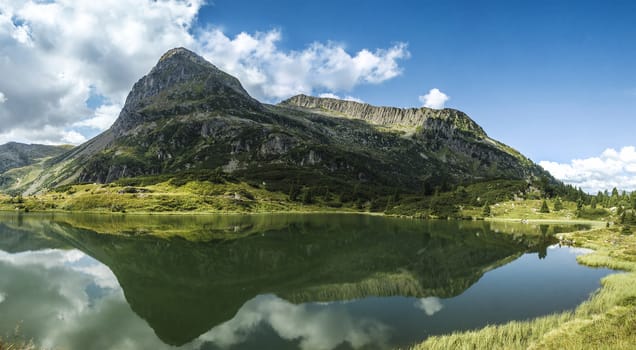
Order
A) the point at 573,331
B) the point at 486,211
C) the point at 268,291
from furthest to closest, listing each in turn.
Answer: the point at 486,211 < the point at 268,291 < the point at 573,331

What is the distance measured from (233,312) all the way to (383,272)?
2783cm

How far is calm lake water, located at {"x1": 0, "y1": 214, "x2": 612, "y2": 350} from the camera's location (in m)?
29.5

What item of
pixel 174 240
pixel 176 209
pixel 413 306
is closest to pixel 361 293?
pixel 413 306

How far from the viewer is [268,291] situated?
1738 inches

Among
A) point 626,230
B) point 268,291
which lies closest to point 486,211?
point 626,230

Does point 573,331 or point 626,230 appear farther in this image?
point 626,230

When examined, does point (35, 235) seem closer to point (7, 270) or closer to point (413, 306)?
point (7, 270)

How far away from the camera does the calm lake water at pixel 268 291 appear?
96.8ft

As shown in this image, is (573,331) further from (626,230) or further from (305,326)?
(626,230)

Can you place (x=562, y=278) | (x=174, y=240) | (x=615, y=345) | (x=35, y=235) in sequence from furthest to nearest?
(x=35, y=235) < (x=174, y=240) < (x=562, y=278) < (x=615, y=345)

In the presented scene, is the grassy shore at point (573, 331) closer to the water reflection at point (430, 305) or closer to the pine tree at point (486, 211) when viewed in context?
the water reflection at point (430, 305)

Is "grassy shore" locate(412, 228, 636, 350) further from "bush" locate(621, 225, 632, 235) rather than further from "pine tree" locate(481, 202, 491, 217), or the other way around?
"pine tree" locate(481, 202, 491, 217)

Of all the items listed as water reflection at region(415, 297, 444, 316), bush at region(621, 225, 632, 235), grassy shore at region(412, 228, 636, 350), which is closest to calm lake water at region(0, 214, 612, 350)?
water reflection at region(415, 297, 444, 316)

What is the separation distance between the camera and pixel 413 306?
37781 millimetres
